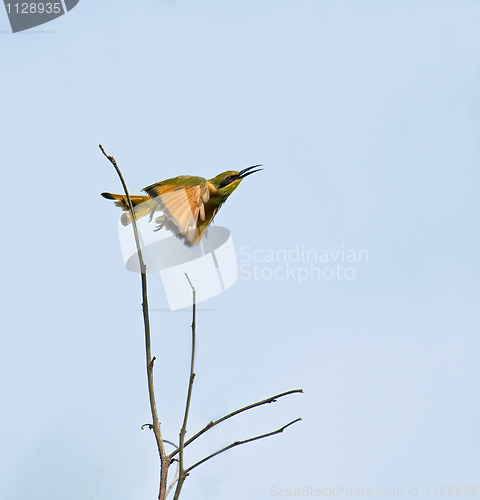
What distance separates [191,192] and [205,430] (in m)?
0.67

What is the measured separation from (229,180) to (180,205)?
38 cm

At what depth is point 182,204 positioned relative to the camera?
1330 millimetres

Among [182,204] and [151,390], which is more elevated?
[182,204]

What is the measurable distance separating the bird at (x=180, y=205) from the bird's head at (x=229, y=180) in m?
0.09

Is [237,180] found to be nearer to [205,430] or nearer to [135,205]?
[135,205]

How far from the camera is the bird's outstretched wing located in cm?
127

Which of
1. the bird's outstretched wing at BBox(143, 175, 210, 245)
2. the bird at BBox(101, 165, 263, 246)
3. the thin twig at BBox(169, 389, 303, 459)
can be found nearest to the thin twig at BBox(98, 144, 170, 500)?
the thin twig at BBox(169, 389, 303, 459)

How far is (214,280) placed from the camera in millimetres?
1209

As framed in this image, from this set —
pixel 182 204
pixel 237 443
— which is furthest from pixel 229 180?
pixel 237 443

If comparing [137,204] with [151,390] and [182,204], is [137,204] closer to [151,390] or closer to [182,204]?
[182,204]

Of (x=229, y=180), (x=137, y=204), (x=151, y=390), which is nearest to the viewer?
(x=151, y=390)

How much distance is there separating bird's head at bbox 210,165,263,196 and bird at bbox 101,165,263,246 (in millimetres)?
90

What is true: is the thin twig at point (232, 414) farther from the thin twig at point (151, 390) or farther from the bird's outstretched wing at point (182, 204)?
the bird's outstretched wing at point (182, 204)

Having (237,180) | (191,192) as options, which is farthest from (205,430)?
(237,180)
